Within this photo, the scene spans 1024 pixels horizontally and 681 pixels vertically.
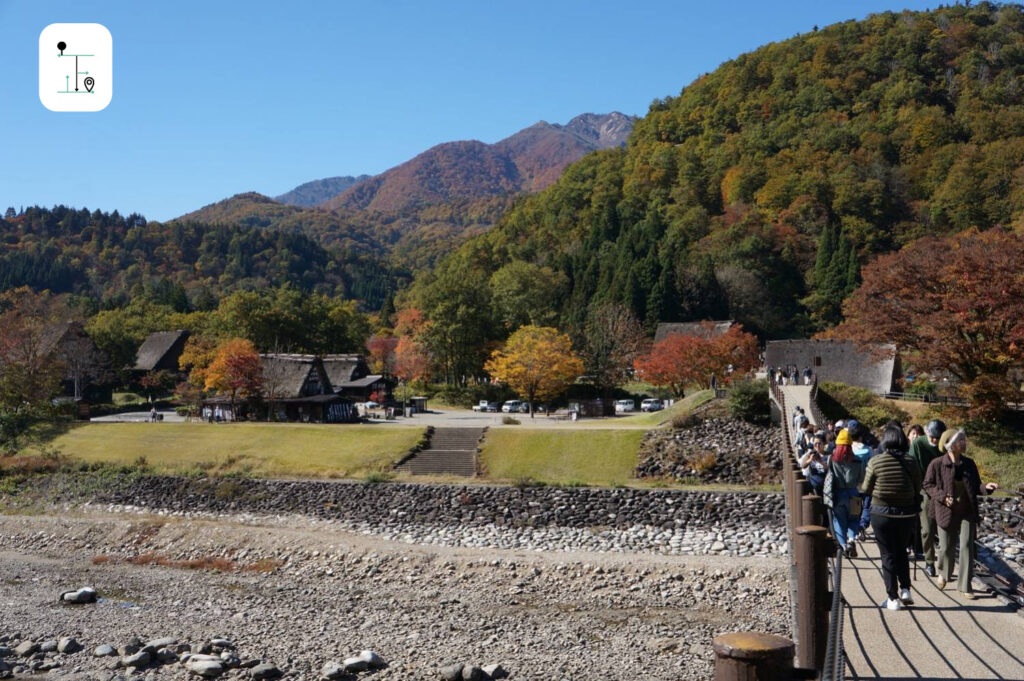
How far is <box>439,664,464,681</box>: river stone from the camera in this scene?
12.2m

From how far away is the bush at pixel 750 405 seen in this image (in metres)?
29.7

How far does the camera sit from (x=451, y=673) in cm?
1221

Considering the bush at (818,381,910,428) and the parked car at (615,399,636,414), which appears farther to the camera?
the parked car at (615,399,636,414)

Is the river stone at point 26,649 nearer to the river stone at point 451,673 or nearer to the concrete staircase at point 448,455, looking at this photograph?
the river stone at point 451,673

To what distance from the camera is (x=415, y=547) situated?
69.4 feet

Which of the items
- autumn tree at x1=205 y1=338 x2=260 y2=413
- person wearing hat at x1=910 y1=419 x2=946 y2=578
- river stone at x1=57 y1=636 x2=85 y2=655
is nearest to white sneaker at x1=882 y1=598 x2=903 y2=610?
person wearing hat at x1=910 y1=419 x2=946 y2=578

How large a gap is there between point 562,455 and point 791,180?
55.4m

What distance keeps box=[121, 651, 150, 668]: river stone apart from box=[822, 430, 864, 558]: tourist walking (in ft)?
36.4

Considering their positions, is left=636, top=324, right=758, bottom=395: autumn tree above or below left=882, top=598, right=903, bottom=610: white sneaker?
above

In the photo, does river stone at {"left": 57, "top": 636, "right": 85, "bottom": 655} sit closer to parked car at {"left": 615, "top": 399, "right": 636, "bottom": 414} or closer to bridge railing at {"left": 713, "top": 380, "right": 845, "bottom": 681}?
bridge railing at {"left": 713, "top": 380, "right": 845, "bottom": 681}

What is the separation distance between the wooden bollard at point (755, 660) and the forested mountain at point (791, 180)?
50.3m

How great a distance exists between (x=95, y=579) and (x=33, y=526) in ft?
24.3

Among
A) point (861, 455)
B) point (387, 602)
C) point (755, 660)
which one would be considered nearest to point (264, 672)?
point (387, 602)

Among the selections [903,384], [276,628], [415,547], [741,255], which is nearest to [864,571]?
[276,628]
